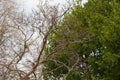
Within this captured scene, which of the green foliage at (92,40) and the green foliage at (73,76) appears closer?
the green foliage at (92,40)

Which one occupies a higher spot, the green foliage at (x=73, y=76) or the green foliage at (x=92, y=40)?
the green foliage at (x=92, y=40)

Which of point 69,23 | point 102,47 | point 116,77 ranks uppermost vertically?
point 69,23

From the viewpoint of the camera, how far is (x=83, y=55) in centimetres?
3173

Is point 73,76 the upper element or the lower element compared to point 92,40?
lower

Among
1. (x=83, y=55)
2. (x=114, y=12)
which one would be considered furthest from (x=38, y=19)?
(x=83, y=55)

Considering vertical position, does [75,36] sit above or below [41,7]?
below

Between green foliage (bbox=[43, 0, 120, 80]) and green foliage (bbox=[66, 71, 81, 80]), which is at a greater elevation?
green foliage (bbox=[43, 0, 120, 80])

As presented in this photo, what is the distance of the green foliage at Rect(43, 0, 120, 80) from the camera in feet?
87.2

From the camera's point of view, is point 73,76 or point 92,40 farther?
point 73,76

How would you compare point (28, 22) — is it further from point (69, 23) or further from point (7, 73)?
point (69, 23)

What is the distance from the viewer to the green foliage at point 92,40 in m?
26.6

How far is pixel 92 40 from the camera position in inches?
1179

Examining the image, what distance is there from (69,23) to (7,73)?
7.86 meters

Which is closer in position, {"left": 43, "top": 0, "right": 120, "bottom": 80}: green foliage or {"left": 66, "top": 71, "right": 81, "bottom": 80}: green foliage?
{"left": 43, "top": 0, "right": 120, "bottom": 80}: green foliage
